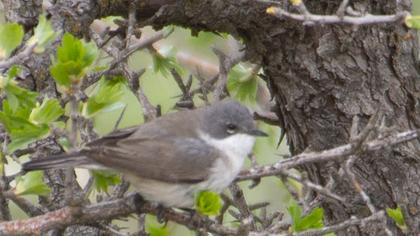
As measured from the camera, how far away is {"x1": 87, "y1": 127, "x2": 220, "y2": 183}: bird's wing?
3629mm

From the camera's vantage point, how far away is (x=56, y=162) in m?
3.29

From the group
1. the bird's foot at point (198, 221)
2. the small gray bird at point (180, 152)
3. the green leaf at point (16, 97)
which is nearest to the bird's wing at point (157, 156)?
the small gray bird at point (180, 152)

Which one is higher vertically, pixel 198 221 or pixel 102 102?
pixel 102 102

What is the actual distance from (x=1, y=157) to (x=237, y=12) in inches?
56.3

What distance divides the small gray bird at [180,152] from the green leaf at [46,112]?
0.97 ft

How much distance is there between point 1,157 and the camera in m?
3.15

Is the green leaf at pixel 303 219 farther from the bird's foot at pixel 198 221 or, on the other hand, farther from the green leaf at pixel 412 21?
the green leaf at pixel 412 21

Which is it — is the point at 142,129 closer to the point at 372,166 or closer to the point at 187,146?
the point at 187,146

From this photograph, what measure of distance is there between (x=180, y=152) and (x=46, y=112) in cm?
92

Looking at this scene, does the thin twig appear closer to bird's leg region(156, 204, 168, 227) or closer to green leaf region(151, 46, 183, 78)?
bird's leg region(156, 204, 168, 227)

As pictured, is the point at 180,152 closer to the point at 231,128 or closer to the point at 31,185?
the point at 231,128

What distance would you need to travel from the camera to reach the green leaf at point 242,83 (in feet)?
14.1

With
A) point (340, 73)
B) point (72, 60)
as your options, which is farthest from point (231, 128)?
point (72, 60)

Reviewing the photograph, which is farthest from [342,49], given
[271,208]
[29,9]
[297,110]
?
[271,208]
